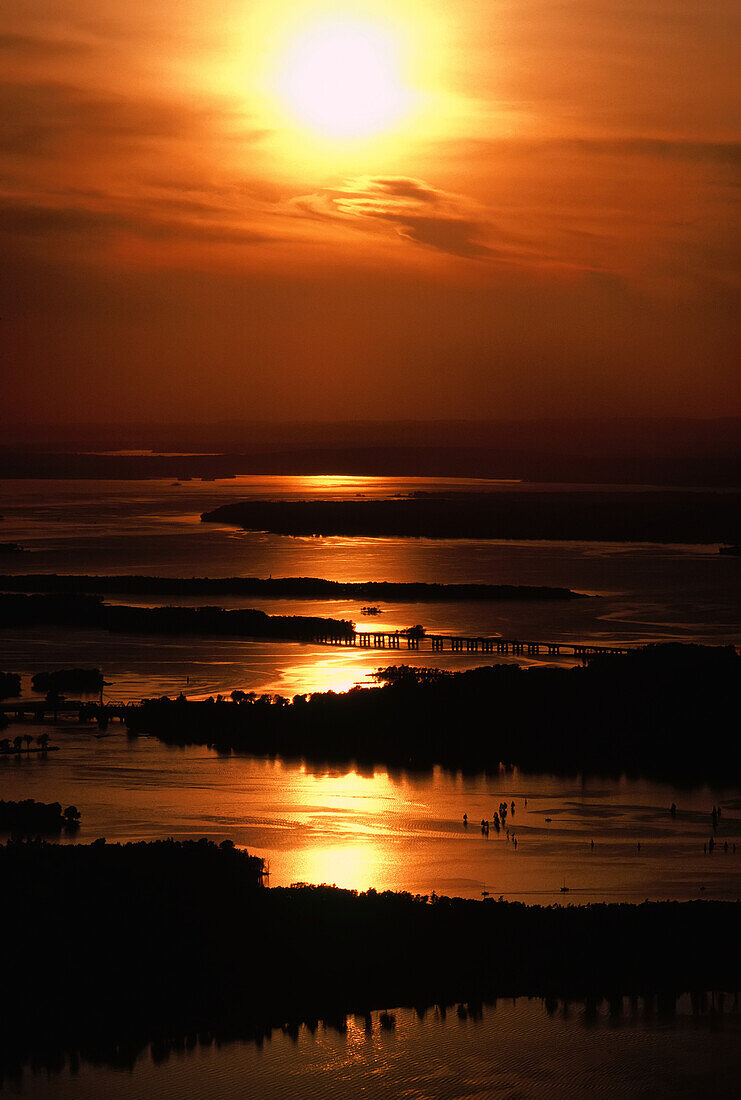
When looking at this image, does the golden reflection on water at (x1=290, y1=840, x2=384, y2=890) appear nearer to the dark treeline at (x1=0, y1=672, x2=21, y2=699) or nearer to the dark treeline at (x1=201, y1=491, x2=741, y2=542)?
the dark treeline at (x1=0, y1=672, x2=21, y2=699)

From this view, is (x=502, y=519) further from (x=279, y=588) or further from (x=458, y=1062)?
(x=458, y=1062)

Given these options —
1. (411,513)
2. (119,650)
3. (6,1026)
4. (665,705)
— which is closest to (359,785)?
(665,705)

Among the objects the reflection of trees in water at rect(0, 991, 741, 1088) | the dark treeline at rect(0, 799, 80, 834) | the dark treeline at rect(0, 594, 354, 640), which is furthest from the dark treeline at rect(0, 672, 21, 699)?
the reflection of trees in water at rect(0, 991, 741, 1088)

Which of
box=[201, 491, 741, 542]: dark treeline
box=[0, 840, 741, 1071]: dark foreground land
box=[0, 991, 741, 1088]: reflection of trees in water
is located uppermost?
box=[201, 491, 741, 542]: dark treeline

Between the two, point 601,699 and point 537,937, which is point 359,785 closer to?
point 601,699

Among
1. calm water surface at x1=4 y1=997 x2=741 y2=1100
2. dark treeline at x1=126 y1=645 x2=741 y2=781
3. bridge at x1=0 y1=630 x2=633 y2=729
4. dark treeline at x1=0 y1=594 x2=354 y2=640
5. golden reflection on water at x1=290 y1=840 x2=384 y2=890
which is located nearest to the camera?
calm water surface at x1=4 y1=997 x2=741 y2=1100

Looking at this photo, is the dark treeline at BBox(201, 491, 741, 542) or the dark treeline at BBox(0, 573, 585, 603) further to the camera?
the dark treeline at BBox(201, 491, 741, 542)

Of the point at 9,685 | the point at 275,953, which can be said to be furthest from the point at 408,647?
the point at 275,953
